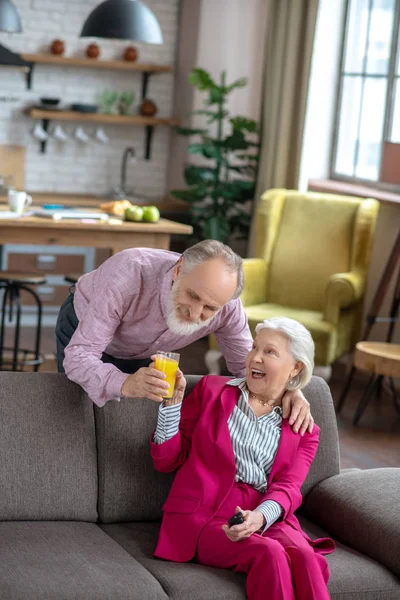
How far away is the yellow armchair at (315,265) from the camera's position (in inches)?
216

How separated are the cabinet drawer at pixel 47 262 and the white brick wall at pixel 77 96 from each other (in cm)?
101

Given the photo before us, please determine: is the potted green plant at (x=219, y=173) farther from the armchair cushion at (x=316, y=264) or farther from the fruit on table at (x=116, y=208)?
the fruit on table at (x=116, y=208)

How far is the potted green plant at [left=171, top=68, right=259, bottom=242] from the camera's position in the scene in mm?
6668

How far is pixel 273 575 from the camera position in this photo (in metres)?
2.32

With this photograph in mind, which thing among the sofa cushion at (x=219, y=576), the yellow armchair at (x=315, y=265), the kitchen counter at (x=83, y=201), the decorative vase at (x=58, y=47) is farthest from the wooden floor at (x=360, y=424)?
the decorative vase at (x=58, y=47)

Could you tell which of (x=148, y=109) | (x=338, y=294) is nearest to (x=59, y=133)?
(x=148, y=109)

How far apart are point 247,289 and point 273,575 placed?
3.61 meters

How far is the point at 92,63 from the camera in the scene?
24.2 ft

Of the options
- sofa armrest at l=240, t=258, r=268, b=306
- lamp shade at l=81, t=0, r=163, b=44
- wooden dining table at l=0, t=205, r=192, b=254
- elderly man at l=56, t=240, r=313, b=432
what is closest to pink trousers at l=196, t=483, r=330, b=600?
elderly man at l=56, t=240, r=313, b=432

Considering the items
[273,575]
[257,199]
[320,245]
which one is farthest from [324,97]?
[273,575]

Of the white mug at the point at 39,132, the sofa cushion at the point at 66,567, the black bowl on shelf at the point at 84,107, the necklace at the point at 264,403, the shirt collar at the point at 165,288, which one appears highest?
the black bowl on shelf at the point at 84,107

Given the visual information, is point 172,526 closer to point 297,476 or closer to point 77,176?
point 297,476

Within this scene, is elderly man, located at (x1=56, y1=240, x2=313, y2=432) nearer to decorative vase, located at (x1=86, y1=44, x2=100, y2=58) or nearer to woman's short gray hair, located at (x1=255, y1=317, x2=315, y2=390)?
woman's short gray hair, located at (x1=255, y1=317, x2=315, y2=390)

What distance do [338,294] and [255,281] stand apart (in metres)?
0.65
